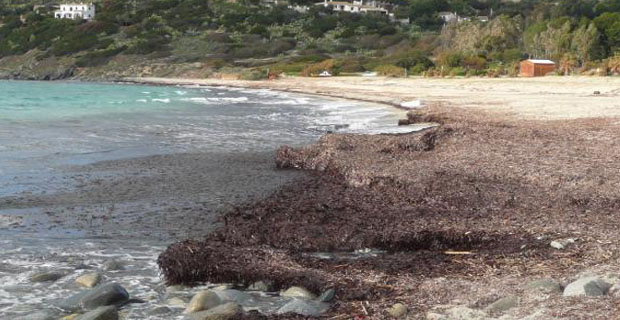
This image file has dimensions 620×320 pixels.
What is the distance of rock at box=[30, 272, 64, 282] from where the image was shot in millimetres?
7738

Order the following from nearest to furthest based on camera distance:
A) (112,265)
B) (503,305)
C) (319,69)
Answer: (503,305), (112,265), (319,69)

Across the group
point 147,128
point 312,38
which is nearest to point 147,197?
point 147,128

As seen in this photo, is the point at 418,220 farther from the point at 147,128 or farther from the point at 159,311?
the point at 147,128

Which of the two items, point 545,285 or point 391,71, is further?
point 391,71

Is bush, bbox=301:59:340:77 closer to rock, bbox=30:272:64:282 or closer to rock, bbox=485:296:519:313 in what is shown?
rock, bbox=30:272:64:282

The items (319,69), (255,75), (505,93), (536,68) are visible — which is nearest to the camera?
(505,93)

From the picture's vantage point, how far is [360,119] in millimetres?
27781

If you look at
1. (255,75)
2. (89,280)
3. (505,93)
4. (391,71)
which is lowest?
(89,280)

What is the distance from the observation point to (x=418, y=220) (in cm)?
959

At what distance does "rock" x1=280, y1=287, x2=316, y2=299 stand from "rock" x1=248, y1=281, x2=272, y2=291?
0.79 ft

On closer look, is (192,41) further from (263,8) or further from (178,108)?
(178,108)

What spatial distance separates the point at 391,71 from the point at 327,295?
56731mm

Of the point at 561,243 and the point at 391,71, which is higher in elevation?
the point at 391,71

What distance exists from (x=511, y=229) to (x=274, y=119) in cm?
2191
